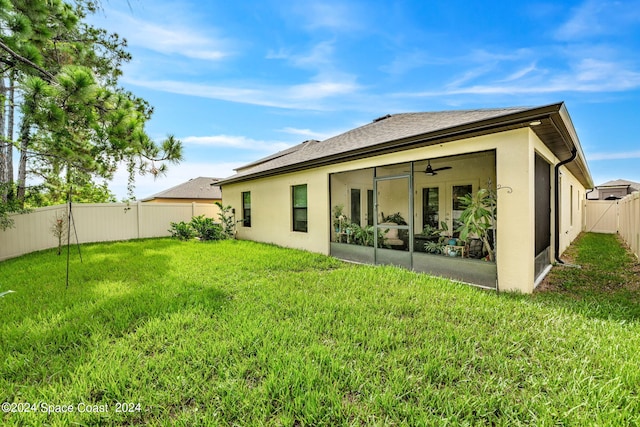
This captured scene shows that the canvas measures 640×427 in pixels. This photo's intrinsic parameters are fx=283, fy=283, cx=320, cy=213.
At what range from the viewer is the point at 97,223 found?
11.8 m

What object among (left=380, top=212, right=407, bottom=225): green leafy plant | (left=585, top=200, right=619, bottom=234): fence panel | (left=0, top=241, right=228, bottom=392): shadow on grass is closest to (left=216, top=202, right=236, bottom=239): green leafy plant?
(left=0, top=241, right=228, bottom=392): shadow on grass

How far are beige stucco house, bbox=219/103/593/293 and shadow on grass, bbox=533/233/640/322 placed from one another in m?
0.36

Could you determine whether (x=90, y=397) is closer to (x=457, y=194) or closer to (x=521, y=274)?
(x=521, y=274)

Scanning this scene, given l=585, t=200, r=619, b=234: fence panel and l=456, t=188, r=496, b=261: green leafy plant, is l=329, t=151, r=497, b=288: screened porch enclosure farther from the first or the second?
l=585, t=200, r=619, b=234: fence panel

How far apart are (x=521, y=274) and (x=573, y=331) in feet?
5.07

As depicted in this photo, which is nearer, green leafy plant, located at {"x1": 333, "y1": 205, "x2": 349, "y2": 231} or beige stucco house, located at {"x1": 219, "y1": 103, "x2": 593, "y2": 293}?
beige stucco house, located at {"x1": 219, "y1": 103, "x2": 593, "y2": 293}

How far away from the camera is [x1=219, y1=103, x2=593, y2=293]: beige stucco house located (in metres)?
4.61

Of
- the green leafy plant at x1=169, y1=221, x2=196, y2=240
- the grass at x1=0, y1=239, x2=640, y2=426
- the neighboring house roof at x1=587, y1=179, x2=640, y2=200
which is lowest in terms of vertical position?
the grass at x1=0, y1=239, x2=640, y2=426

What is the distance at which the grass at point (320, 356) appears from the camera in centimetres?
203

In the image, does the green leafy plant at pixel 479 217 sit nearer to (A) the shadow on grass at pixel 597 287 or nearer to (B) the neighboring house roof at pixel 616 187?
(A) the shadow on grass at pixel 597 287

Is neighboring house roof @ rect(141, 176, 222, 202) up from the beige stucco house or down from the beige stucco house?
up

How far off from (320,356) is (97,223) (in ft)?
42.9

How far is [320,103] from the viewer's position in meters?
11.2

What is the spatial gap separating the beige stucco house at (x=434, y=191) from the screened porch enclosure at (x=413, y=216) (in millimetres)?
30
